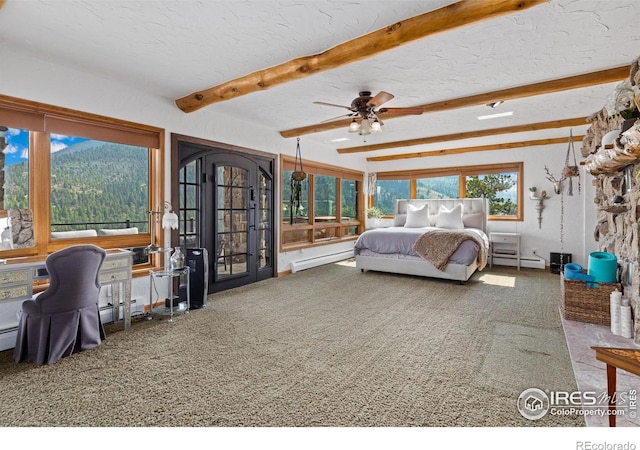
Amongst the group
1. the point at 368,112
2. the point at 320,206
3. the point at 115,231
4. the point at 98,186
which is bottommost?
the point at 115,231

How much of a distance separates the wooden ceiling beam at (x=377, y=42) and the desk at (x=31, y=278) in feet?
6.69

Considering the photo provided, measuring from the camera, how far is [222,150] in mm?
4746

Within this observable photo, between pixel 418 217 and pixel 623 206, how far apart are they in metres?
3.81

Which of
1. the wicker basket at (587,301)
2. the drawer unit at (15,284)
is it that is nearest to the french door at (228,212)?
the drawer unit at (15,284)

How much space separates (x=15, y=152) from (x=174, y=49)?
1.75 meters

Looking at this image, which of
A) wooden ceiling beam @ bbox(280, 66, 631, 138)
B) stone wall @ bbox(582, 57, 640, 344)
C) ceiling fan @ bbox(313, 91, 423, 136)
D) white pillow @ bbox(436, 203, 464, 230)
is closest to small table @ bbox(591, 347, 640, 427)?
stone wall @ bbox(582, 57, 640, 344)

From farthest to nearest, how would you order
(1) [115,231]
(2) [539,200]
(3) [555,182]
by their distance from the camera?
1. (2) [539,200]
2. (3) [555,182]
3. (1) [115,231]

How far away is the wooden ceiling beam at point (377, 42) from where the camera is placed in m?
2.11

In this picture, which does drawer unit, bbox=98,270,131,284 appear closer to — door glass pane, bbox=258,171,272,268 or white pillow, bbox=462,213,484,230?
door glass pane, bbox=258,171,272,268

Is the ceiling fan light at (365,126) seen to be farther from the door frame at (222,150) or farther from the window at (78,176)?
the window at (78,176)

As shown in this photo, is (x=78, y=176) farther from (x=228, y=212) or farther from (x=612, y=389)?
(x=612, y=389)

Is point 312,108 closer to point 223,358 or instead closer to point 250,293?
point 250,293

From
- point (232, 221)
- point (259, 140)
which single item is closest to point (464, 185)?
point (259, 140)

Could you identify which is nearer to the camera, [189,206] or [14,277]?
[14,277]
